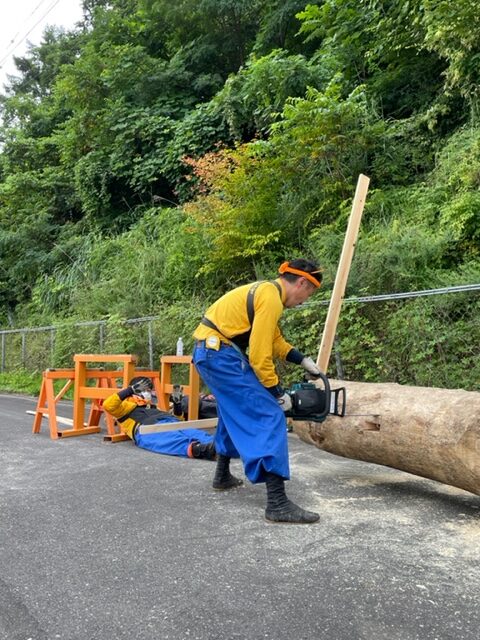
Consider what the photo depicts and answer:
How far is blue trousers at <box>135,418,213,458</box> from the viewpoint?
546 centimetres

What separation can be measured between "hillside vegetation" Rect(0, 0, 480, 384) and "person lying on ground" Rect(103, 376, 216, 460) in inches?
89.0

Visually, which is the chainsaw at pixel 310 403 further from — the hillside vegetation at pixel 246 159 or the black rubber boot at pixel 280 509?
the hillside vegetation at pixel 246 159

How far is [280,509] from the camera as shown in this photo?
3.47 meters

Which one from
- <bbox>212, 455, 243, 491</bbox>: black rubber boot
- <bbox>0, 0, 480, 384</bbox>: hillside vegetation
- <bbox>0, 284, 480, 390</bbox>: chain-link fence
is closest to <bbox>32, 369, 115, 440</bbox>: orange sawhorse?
<bbox>0, 284, 480, 390</bbox>: chain-link fence

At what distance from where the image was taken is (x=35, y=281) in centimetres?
1916

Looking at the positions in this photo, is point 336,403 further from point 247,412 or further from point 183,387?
point 183,387

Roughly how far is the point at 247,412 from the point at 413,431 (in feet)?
3.99

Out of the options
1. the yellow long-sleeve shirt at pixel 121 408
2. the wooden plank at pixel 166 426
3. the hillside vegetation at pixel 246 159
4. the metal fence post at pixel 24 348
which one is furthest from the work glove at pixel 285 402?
the metal fence post at pixel 24 348

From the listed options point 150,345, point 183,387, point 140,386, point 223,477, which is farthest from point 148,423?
point 150,345

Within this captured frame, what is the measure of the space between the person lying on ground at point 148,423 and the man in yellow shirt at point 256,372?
1487 mm

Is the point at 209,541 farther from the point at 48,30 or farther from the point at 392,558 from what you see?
the point at 48,30

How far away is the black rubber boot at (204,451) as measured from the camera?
518cm

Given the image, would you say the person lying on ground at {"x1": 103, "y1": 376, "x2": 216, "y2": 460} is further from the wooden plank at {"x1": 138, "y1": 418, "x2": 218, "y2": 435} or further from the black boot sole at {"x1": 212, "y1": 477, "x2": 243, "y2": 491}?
the black boot sole at {"x1": 212, "y1": 477, "x2": 243, "y2": 491}

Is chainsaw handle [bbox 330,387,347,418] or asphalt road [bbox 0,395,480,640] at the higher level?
chainsaw handle [bbox 330,387,347,418]
